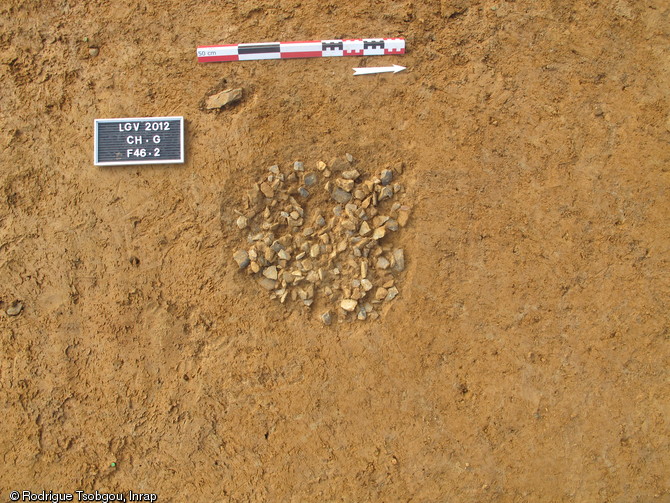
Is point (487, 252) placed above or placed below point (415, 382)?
above

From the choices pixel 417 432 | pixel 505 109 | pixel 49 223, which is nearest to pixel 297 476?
pixel 417 432

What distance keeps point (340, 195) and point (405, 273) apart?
647mm

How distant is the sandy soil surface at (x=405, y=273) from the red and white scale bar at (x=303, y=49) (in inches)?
2.6

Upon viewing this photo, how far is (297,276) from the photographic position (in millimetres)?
2857

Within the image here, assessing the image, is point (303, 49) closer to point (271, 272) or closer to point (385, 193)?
point (385, 193)

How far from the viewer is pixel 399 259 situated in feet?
9.34

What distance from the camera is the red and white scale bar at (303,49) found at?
9.55ft

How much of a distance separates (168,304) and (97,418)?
85cm

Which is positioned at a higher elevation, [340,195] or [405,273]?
[340,195]

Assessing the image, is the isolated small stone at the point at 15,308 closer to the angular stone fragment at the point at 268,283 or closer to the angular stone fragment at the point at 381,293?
the angular stone fragment at the point at 268,283

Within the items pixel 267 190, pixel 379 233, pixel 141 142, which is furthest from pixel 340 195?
pixel 141 142

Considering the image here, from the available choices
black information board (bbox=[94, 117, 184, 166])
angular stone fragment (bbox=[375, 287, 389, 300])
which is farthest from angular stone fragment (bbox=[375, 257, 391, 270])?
black information board (bbox=[94, 117, 184, 166])

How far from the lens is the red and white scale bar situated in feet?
9.55

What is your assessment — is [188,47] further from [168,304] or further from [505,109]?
[505,109]
